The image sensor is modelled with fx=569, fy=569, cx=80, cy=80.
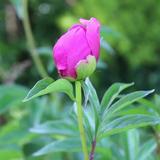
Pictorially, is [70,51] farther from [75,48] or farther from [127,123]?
[127,123]

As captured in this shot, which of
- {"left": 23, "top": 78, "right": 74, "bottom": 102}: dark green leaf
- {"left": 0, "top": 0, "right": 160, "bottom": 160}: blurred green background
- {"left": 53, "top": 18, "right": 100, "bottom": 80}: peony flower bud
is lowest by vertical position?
{"left": 0, "top": 0, "right": 160, "bottom": 160}: blurred green background

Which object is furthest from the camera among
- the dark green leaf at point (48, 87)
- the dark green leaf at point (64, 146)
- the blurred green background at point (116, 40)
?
the blurred green background at point (116, 40)

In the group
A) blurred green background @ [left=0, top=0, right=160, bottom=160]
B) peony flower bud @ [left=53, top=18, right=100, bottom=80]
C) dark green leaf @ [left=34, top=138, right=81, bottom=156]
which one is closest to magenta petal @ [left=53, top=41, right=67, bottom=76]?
peony flower bud @ [left=53, top=18, right=100, bottom=80]

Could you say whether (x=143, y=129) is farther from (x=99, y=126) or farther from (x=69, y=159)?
(x=99, y=126)

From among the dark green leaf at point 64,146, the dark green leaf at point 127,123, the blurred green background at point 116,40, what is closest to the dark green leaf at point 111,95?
the dark green leaf at point 127,123

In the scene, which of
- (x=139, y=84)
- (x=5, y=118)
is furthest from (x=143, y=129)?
(x=139, y=84)

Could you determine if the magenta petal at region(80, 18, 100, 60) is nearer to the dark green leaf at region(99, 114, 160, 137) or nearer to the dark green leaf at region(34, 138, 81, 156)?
the dark green leaf at region(99, 114, 160, 137)

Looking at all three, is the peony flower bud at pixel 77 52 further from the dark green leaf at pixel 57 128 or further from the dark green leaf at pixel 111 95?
the dark green leaf at pixel 57 128

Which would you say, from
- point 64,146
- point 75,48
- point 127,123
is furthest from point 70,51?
point 64,146
